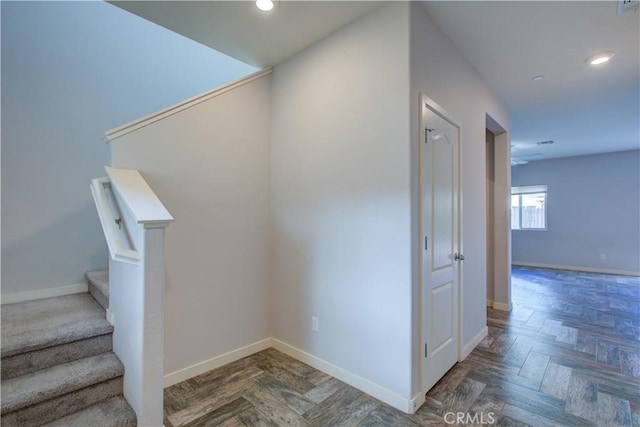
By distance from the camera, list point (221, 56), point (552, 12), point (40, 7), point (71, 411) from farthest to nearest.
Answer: point (221, 56) → point (40, 7) → point (552, 12) → point (71, 411)

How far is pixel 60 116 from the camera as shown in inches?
105

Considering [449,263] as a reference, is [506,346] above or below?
below

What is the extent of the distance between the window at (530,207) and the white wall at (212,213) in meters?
7.64

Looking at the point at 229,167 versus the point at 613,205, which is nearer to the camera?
the point at 229,167

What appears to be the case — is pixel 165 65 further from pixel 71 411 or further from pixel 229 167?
pixel 71 411

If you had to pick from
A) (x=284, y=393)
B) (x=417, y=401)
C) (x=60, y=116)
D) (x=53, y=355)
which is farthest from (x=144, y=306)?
(x=60, y=116)

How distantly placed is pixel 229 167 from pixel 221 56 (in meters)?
1.83

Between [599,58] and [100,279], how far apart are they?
4819 millimetres

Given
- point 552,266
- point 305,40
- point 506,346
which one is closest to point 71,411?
point 305,40

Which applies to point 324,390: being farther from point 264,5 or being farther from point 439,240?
point 264,5

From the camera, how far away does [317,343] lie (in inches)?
99.3

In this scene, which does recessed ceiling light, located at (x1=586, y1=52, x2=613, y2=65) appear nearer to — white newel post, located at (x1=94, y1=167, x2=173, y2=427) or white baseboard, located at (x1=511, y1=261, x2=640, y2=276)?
white newel post, located at (x1=94, y1=167, x2=173, y2=427)

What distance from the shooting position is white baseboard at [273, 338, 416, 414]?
1.95 m

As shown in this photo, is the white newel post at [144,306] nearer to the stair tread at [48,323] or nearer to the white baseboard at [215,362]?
the stair tread at [48,323]
